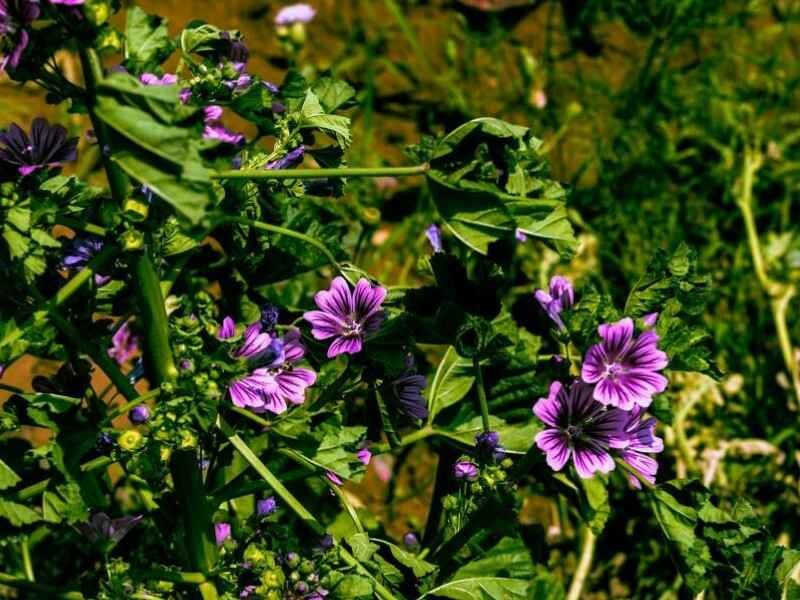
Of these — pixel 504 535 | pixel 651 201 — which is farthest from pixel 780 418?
pixel 504 535

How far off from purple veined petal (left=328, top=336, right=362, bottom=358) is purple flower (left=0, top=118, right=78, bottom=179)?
434 mm

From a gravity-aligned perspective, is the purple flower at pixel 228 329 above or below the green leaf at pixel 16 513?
above

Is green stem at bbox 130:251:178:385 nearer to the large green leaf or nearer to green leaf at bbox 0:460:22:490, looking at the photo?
green leaf at bbox 0:460:22:490

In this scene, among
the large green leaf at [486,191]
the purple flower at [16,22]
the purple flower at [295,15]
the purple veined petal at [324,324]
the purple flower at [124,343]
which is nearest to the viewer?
the purple flower at [16,22]

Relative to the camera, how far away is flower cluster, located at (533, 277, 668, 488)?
1.31 meters

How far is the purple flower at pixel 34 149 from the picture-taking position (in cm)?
140

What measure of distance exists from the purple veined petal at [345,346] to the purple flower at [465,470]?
0.27m

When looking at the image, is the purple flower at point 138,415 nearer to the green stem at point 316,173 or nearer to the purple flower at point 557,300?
the green stem at point 316,173

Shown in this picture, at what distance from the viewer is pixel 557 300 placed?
4.87ft

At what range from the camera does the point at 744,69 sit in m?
3.74

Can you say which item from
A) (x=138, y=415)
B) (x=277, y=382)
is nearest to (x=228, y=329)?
(x=277, y=382)

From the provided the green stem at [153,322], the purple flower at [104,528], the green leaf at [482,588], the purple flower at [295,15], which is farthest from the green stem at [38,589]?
the purple flower at [295,15]

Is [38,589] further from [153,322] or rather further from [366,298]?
[366,298]

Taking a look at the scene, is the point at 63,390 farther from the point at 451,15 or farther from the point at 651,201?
the point at 451,15
